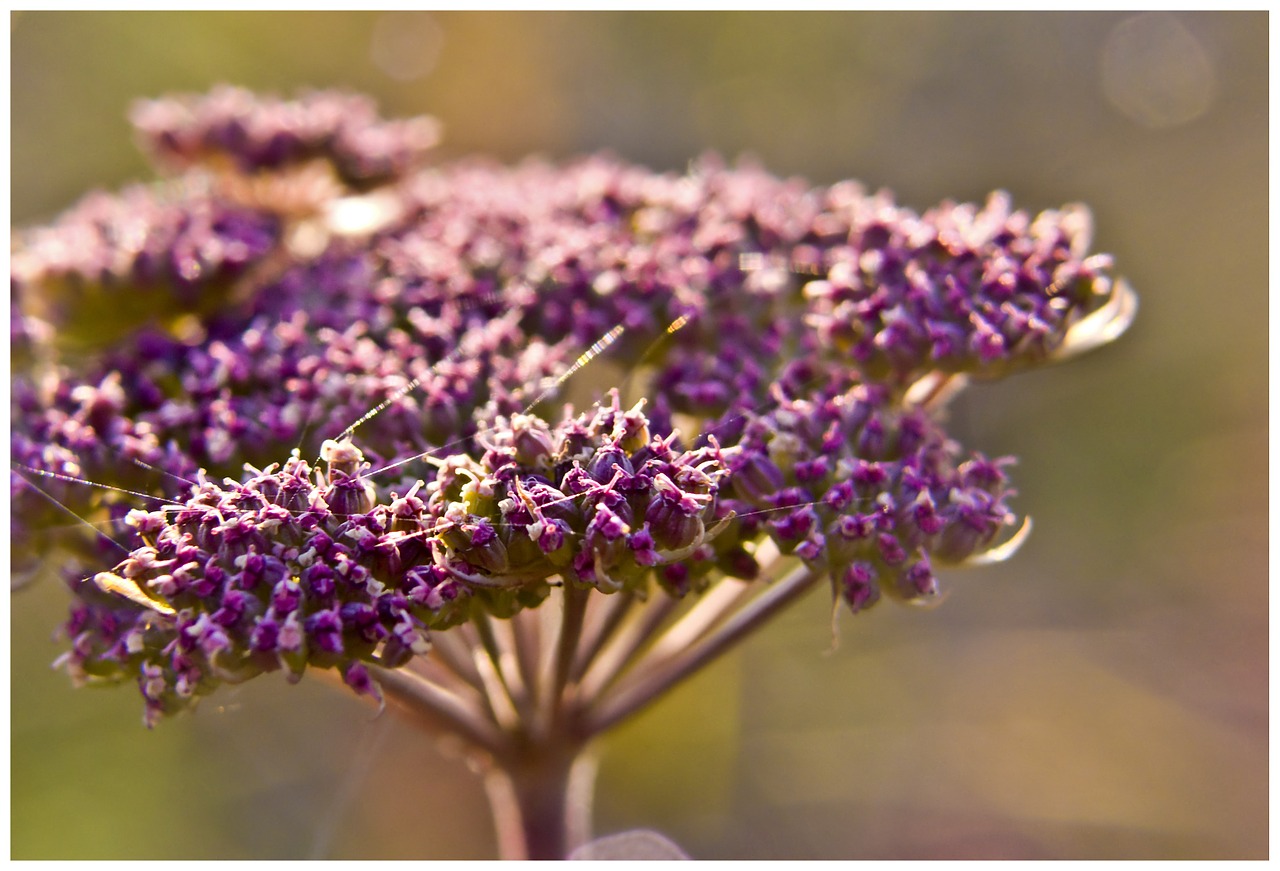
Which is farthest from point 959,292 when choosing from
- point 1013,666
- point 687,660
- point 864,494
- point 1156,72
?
point 1156,72

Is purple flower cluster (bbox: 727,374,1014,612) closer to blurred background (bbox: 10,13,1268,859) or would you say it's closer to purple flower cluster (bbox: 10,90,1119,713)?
purple flower cluster (bbox: 10,90,1119,713)

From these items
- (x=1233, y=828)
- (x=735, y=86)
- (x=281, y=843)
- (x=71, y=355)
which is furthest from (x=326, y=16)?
(x=1233, y=828)

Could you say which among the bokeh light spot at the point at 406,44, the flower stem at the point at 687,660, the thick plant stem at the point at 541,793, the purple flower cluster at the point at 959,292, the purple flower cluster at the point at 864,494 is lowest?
the thick plant stem at the point at 541,793

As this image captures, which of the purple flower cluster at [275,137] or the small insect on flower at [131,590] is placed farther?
the purple flower cluster at [275,137]

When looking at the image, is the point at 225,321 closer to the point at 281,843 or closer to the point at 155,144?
the point at 155,144

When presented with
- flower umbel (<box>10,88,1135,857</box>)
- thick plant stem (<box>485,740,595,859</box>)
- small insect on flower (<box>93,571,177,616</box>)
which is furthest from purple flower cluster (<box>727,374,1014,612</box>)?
small insect on flower (<box>93,571,177,616</box>)

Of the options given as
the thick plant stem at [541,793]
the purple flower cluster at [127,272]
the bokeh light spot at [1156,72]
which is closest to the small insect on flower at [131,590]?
the thick plant stem at [541,793]

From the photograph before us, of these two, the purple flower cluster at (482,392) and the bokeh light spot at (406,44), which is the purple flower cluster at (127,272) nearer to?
the purple flower cluster at (482,392)
